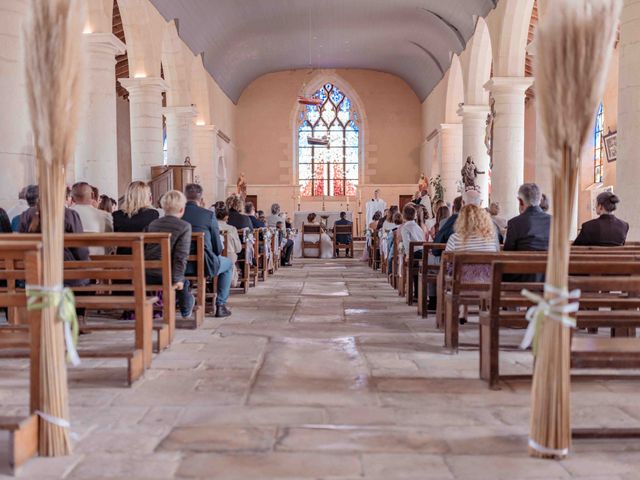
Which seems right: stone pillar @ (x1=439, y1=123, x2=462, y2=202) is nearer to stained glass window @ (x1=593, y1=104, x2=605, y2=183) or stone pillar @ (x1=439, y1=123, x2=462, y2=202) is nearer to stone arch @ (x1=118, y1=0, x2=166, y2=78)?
stained glass window @ (x1=593, y1=104, x2=605, y2=183)

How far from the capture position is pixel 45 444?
2.41m

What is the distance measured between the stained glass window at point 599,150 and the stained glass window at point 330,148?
27.1 feet

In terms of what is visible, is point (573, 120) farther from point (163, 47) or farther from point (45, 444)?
point (163, 47)

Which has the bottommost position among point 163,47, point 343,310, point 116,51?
point 343,310

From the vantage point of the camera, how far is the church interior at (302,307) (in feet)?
7.64

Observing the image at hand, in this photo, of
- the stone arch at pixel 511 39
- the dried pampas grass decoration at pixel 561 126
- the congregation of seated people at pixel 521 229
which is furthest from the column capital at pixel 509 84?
the dried pampas grass decoration at pixel 561 126

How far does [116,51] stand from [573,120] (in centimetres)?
804

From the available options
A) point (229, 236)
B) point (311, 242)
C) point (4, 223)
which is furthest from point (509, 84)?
point (4, 223)

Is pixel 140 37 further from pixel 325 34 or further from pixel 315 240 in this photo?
pixel 325 34

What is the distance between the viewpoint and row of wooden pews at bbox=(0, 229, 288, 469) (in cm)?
242

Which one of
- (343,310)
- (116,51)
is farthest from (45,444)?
(116,51)

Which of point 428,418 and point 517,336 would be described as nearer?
point 428,418

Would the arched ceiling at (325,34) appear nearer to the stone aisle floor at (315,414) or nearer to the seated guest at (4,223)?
the seated guest at (4,223)

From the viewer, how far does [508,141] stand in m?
11.8
